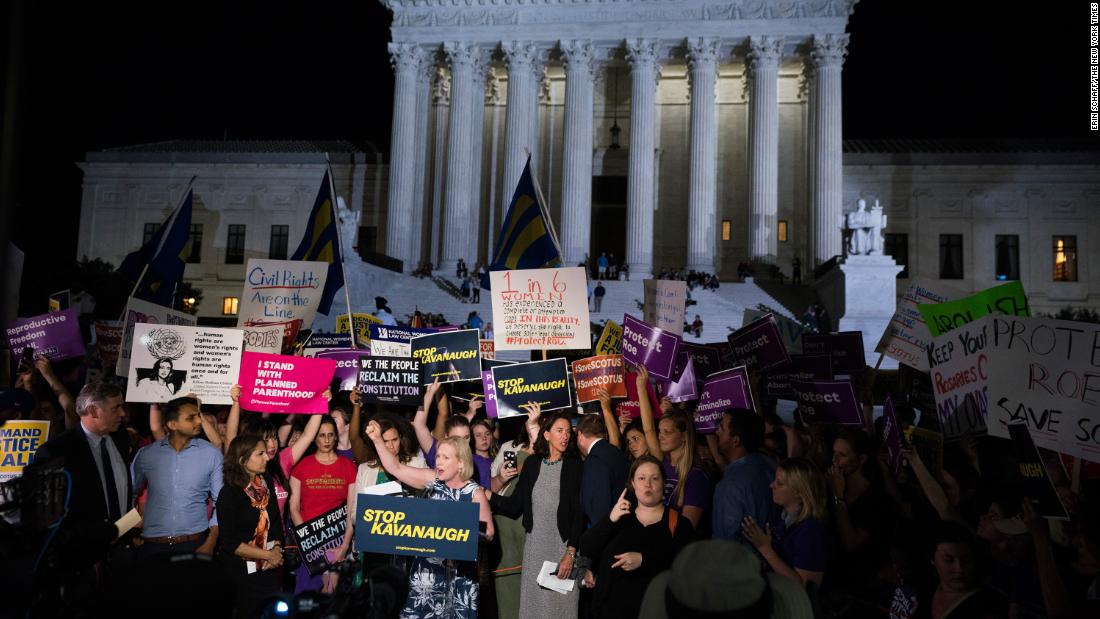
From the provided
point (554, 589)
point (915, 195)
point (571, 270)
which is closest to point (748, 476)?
point (554, 589)

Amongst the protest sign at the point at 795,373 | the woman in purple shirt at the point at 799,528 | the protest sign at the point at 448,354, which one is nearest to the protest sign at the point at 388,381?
the protest sign at the point at 448,354

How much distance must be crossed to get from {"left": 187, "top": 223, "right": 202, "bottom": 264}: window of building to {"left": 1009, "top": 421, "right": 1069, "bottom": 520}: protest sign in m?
45.9

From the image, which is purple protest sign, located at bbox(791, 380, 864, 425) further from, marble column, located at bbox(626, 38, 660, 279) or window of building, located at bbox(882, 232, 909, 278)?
window of building, located at bbox(882, 232, 909, 278)

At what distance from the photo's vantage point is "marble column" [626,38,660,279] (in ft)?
119

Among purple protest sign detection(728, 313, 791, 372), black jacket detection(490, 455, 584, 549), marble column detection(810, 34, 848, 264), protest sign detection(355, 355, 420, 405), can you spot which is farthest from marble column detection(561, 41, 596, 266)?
black jacket detection(490, 455, 584, 549)

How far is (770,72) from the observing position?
36.5 metres

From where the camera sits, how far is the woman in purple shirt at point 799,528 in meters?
4.79

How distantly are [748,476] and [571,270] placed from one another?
4487 mm

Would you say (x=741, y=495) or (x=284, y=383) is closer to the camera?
(x=741, y=495)

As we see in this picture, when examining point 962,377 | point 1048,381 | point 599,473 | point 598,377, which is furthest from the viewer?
point 598,377

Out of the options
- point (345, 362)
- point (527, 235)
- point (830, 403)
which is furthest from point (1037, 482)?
point (527, 235)

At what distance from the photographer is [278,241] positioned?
45.3 metres

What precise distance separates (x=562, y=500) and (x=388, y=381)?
2.79m

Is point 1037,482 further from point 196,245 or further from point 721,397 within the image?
point 196,245
